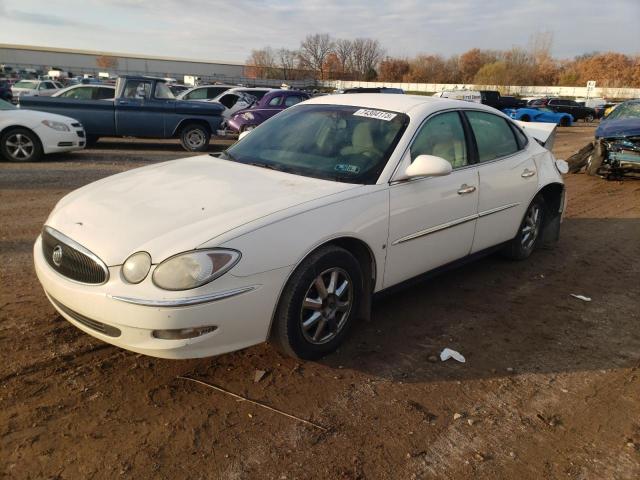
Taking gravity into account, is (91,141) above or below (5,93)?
below

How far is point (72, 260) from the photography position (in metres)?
2.94

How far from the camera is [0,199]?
7230 mm

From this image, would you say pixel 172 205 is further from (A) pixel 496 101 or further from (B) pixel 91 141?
(A) pixel 496 101

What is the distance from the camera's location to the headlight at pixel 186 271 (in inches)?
105

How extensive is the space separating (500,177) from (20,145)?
9.38m

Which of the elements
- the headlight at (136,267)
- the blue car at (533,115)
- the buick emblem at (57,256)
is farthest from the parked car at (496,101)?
the headlight at (136,267)

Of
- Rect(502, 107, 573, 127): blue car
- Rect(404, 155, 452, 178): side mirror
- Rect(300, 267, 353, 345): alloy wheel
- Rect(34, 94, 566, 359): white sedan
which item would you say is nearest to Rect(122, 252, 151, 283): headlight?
Rect(34, 94, 566, 359): white sedan

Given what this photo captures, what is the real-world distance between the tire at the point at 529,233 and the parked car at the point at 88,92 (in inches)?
448

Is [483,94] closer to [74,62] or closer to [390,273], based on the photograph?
[390,273]

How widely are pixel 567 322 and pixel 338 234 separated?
2192 mm

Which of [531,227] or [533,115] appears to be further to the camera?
[533,115]

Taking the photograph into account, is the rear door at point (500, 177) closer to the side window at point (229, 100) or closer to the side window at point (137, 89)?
the side window at point (137, 89)

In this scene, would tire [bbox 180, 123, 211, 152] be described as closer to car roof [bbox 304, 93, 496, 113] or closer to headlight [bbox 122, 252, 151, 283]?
car roof [bbox 304, 93, 496, 113]

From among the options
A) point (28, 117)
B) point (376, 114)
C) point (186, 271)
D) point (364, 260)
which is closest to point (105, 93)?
point (28, 117)
